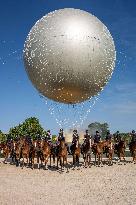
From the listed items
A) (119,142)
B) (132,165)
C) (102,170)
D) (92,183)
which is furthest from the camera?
(119,142)

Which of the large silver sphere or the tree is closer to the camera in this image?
the large silver sphere

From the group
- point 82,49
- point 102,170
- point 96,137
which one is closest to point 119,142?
point 96,137

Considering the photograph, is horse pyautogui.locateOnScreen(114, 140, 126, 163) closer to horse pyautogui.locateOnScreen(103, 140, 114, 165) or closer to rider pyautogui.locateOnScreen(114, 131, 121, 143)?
rider pyautogui.locateOnScreen(114, 131, 121, 143)

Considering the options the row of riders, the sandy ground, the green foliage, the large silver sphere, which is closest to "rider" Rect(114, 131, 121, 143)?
the row of riders

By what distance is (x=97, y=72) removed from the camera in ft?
70.9

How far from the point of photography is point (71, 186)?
1725 centimetres

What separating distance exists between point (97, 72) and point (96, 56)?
0.85 m

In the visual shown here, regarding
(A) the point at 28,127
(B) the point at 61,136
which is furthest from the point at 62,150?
(A) the point at 28,127

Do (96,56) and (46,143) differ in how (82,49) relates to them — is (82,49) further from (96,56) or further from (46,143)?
(46,143)

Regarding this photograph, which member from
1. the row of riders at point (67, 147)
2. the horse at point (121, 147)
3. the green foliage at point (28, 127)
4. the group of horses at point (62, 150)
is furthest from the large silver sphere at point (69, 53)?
the green foliage at point (28, 127)

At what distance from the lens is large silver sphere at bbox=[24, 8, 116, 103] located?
20984 mm

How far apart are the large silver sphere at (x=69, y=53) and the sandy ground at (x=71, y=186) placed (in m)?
4.46

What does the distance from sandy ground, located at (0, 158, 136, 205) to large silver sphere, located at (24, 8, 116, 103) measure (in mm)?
4464

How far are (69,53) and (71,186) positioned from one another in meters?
6.95
